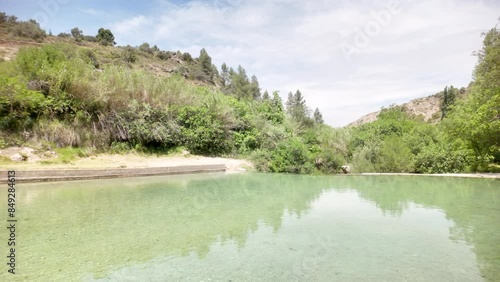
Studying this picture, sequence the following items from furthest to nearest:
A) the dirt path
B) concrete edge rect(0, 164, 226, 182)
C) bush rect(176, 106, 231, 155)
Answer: bush rect(176, 106, 231, 155), the dirt path, concrete edge rect(0, 164, 226, 182)

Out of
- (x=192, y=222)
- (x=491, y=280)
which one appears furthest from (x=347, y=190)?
(x=491, y=280)

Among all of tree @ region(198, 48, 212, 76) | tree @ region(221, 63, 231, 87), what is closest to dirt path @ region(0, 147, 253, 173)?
tree @ region(198, 48, 212, 76)

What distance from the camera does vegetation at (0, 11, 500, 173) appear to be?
54.7 feet

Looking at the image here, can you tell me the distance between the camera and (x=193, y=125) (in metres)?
23.2

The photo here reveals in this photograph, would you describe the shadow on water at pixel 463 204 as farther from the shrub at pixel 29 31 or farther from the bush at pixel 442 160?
the shrub at pixel 29 31

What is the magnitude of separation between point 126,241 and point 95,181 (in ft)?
31.7

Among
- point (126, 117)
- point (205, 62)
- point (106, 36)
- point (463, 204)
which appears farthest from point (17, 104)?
point (106, 36)

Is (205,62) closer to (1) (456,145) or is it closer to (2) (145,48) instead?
(2) (145,48)

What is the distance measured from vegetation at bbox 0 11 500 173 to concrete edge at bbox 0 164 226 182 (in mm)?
4083

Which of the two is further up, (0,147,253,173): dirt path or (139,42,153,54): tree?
(139,42,153,54): tree

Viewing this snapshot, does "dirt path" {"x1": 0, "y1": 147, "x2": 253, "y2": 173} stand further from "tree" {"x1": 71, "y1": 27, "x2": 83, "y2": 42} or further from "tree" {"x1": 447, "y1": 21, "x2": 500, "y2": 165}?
"tree" {"x1": 71, "y1": 27, "x2": 83, "y2": 42}

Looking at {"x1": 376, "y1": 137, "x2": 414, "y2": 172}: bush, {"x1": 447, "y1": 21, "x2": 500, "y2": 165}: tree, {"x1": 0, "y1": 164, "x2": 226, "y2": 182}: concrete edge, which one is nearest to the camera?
{"x1": 0, "y1": 164, "x2": 226, "y2": 182}: concrete edge

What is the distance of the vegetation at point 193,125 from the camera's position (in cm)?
1667

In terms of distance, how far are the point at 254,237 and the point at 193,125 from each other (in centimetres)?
1811
